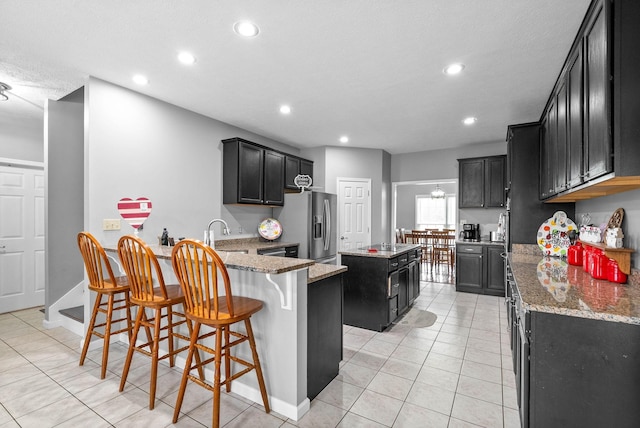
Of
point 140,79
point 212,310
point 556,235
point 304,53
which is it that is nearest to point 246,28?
point 304,53

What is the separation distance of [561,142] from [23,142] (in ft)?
20.6

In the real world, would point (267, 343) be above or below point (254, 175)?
below

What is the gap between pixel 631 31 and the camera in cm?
144

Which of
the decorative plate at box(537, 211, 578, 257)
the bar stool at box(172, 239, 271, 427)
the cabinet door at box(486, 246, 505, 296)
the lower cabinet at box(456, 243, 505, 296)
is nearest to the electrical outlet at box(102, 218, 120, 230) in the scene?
the bar stool at box(172, 239, 271, 427)

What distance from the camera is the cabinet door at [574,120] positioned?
6.53 feet

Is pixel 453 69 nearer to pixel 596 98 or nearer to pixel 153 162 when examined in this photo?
pixel 596 98

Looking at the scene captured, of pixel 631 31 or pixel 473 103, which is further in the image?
pixel 473 103

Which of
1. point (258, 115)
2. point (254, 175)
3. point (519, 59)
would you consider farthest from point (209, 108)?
point (519, 59)

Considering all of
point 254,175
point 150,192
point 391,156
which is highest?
point 391,156

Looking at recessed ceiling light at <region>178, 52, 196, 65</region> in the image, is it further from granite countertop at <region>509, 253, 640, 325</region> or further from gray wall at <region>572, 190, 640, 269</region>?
gray wall at <region>572, 190, 640, 269</region>

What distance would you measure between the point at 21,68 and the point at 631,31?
14.5 ft

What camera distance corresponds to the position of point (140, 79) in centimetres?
303

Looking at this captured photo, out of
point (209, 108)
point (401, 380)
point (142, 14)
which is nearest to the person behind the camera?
point (142, 14)

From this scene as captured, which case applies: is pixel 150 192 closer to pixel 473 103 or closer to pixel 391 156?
pixel 473 103
